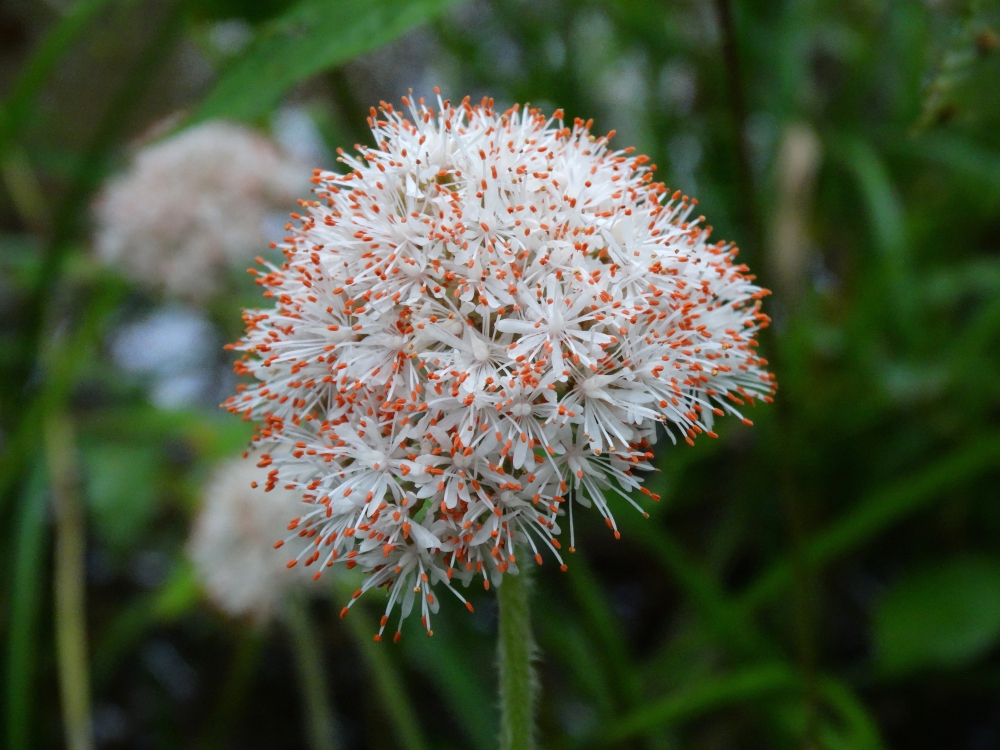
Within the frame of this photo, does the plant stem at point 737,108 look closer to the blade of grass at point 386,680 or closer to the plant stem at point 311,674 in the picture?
the blade of grass at point 386,680

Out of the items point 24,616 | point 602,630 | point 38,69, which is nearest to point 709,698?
point 602,630

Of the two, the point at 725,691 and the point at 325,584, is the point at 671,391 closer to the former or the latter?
the point at 725,691

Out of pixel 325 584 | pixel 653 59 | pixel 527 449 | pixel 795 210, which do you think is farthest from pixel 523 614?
pixel 653 59

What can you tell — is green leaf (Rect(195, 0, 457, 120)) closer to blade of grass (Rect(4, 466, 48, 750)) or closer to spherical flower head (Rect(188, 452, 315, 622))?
spherical flower head (Rect(188, 452, 315, 622))


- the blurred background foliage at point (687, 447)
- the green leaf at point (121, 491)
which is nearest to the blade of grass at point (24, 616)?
the blurred background foliage at point (687, 447)

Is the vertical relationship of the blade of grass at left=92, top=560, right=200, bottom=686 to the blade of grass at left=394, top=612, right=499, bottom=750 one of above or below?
above

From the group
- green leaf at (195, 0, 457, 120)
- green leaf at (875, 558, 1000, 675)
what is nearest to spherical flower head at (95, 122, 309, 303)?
green leaf at (195, 0, 457, 120)
